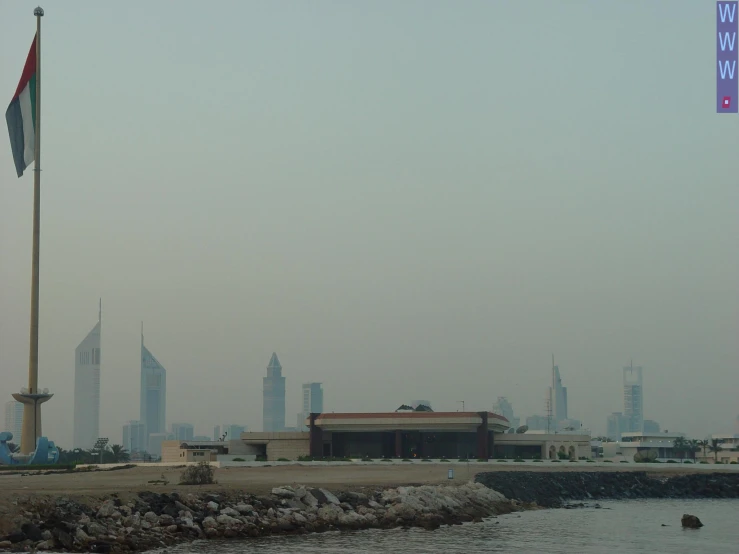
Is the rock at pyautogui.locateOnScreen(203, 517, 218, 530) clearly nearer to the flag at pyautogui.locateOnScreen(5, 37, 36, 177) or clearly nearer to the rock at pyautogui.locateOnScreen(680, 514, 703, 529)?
the rock at pyautogui.locateOnScreen(680, 514, 703, 529)

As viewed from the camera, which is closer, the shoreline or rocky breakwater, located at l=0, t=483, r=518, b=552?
rocky breakwater, located at l=0, t=483, r=518, b=552

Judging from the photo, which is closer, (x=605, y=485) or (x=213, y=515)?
(x=213, y=515)

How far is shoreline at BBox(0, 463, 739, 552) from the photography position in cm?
3478

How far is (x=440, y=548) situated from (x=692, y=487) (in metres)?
44.2

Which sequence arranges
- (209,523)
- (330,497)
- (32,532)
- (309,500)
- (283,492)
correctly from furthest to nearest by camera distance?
(330,497) < (309,500) < (283,492) < (209,523) < (32,532)

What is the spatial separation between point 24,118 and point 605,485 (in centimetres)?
5433

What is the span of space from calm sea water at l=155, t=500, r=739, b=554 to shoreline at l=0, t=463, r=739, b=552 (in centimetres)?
136

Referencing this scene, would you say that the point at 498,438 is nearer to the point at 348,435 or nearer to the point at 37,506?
the point at 348,435

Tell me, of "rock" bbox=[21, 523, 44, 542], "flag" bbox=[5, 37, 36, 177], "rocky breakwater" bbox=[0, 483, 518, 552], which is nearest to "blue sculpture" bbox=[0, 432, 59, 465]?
"flag" bbox=[5, 37, 36, 177]

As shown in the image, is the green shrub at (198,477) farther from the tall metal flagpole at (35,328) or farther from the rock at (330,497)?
the tall metal flagpole at (35,328)

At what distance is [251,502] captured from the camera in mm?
42000

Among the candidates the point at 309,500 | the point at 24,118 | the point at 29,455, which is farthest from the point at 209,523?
the point at 24,118

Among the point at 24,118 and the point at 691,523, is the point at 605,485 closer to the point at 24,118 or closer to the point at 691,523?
the point at 691,523

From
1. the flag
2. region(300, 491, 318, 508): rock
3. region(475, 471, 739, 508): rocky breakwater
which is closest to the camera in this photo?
region(300, 491, 318, 508): rock
